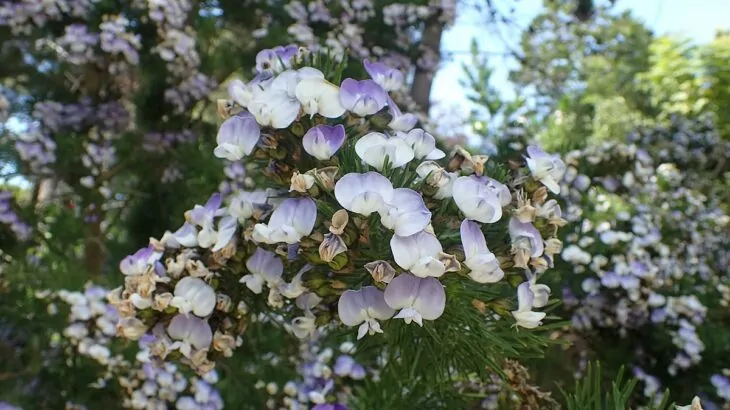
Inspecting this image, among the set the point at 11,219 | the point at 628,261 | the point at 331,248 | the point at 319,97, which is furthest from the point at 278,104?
the point at 11,219

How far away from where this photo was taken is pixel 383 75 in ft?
1.99

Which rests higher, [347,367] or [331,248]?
[331,248]

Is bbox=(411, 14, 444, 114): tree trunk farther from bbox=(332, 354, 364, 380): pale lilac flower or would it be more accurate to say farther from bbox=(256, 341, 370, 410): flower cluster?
bbox=(332, 354, 364, 380): pale lilac flower

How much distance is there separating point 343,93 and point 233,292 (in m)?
0.23

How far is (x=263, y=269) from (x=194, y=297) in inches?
2.7

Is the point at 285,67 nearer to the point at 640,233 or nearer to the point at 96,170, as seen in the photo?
the point at 640,233

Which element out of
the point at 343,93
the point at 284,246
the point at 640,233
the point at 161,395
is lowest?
the point at 161,395

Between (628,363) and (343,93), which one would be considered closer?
(343,93)

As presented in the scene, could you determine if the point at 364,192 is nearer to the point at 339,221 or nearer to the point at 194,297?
the point at 339,221

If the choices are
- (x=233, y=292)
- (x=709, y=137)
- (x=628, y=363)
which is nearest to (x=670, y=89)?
(x=709, y=137)

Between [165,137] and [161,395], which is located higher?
[161,395]

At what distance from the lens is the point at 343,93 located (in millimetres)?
531

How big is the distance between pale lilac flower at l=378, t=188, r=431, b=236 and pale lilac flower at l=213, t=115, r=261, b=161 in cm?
14

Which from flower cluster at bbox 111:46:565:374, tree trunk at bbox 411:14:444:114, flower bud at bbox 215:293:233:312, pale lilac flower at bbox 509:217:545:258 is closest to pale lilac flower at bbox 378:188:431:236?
flower cluster at bbox 111:46:565:374
